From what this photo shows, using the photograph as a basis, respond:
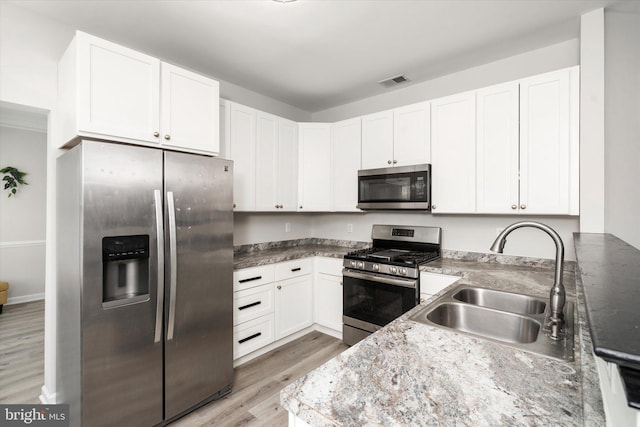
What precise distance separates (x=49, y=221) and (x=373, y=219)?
2.89m

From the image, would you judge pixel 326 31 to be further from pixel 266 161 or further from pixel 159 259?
pixel 159 259

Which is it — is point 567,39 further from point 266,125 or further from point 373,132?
point 266,125

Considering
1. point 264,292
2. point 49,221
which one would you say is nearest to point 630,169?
point 264,292

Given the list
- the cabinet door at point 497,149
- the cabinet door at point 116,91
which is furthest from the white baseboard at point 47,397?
the cabinet door at point 497,149

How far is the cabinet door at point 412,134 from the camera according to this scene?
2734 mm

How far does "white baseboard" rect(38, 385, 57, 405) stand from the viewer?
2.04m

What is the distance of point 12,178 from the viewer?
428cm

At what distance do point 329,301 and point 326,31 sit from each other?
248 centimetres

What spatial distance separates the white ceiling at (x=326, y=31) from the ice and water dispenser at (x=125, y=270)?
1538 mm

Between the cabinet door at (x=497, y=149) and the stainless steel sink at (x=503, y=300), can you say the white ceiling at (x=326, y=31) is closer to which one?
Result: the cabinet door at (x=497, y=149)

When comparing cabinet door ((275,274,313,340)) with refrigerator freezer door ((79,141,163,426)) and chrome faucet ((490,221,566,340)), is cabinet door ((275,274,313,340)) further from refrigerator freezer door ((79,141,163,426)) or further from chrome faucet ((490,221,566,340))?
chrome faucet ((490,221,566,340))

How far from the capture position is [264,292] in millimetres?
2740

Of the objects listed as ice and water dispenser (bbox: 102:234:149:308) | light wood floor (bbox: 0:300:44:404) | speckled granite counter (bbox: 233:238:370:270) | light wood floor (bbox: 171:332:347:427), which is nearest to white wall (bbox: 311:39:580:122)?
speckled granite counter (bbox: 233:238:370:270)

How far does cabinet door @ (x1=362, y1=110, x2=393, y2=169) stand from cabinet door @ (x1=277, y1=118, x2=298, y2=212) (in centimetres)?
79
